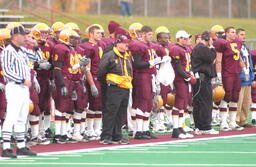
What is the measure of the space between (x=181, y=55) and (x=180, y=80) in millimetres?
529

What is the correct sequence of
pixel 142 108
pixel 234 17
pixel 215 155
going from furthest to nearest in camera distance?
1. pixel 234 17
2. pixel 142 108
3. pixel 215 155

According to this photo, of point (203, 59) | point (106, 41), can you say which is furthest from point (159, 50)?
point (106, 41)

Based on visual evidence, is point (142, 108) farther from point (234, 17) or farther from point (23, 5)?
point (234, 17)

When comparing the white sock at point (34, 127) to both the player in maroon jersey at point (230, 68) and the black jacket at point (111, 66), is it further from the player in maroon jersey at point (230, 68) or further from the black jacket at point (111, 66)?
the player in maroon jersey at point (230, 68)

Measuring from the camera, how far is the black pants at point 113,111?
695 inches

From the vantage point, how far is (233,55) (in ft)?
67.6

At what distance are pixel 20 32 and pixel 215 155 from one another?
3.85 m

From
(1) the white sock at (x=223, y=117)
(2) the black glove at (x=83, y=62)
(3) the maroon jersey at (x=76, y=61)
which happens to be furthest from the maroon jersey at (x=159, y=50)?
(1) the white sock at (x=223, y=117)

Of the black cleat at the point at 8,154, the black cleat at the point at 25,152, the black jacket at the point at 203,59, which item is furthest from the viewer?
the black jacket at the point at 203,59

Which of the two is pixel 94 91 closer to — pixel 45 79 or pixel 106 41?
pixel 45 79

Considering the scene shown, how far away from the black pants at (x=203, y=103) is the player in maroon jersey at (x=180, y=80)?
0.56 m

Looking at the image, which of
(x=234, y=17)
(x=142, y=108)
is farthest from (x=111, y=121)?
(x=234, y=17)

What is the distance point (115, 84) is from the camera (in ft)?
58.0

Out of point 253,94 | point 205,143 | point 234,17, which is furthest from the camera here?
point 234,17
